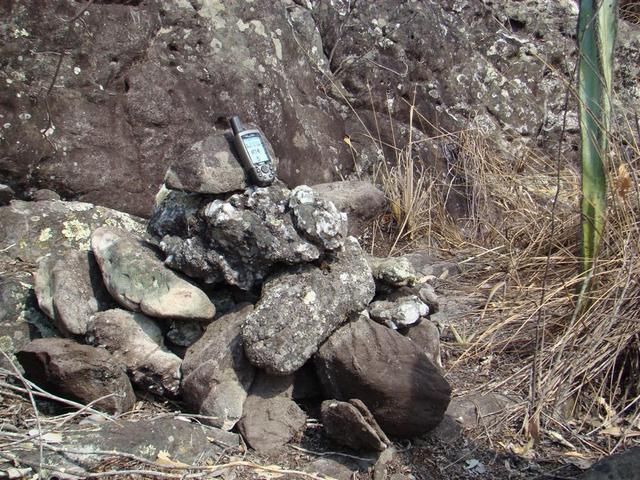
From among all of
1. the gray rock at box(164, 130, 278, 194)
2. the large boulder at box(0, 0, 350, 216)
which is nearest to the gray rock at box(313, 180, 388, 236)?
the large boulder at box(0, 0, 350, 216)

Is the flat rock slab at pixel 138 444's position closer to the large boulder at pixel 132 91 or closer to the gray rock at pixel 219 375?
the gray rock at pixel 219 375

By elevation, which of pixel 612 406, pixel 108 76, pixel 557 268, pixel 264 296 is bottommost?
pixel 612 406

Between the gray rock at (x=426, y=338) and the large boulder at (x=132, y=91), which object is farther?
the large boulder at (x=132, y=91)

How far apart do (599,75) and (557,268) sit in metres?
1.12

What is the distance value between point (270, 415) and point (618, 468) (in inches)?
48.4

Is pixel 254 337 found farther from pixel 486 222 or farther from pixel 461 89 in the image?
pixel 461 89

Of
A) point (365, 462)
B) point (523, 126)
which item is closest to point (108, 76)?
point (365, 462)

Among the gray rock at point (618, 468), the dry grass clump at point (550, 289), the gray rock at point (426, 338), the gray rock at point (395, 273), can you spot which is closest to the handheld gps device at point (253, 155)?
the gray rock at point (395, 273)

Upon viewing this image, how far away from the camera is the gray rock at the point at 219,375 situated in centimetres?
296

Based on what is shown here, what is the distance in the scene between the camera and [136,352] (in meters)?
3.05

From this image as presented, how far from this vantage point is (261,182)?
10.4 ft

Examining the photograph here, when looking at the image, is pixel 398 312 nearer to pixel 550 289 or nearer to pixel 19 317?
pixel 550 289

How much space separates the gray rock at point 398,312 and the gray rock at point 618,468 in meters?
1.07

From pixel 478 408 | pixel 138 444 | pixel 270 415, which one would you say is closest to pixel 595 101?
pixel 478 408
